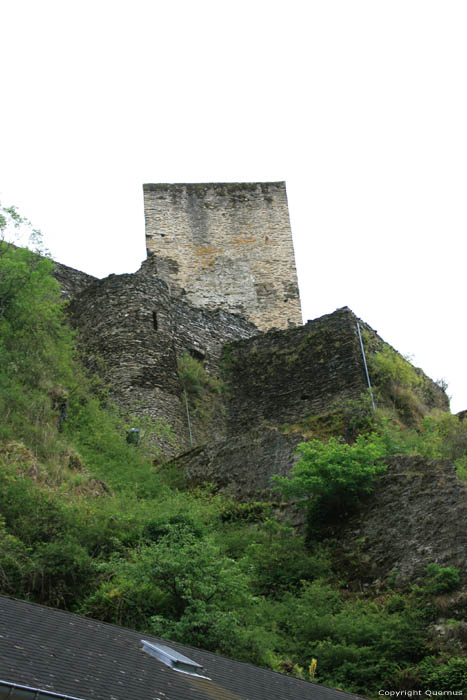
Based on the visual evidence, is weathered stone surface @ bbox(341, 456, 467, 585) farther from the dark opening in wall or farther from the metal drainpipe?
the dark opening in wall

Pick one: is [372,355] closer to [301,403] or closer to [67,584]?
[301,403]

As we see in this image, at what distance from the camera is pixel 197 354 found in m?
21.6

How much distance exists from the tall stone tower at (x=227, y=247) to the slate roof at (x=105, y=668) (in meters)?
17.9

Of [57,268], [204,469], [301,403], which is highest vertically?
[57,268]

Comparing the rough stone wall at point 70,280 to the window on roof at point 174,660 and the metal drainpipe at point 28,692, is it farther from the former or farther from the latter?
the metal drainpipe at point 28,692

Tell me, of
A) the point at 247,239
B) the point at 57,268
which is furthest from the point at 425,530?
the point at 247,239

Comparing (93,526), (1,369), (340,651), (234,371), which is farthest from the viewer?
(234,371)

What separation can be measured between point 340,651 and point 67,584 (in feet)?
10.5

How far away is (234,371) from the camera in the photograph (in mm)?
20094

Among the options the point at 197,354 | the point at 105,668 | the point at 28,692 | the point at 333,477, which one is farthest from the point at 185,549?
the point at 197,354

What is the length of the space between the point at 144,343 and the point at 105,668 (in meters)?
13.2

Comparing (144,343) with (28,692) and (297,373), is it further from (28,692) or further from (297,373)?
(28,692)

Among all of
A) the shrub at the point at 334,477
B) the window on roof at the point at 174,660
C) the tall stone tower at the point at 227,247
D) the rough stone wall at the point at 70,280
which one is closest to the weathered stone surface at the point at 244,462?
the shrub at the point at 334,477

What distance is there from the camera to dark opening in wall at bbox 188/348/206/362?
21.4m
